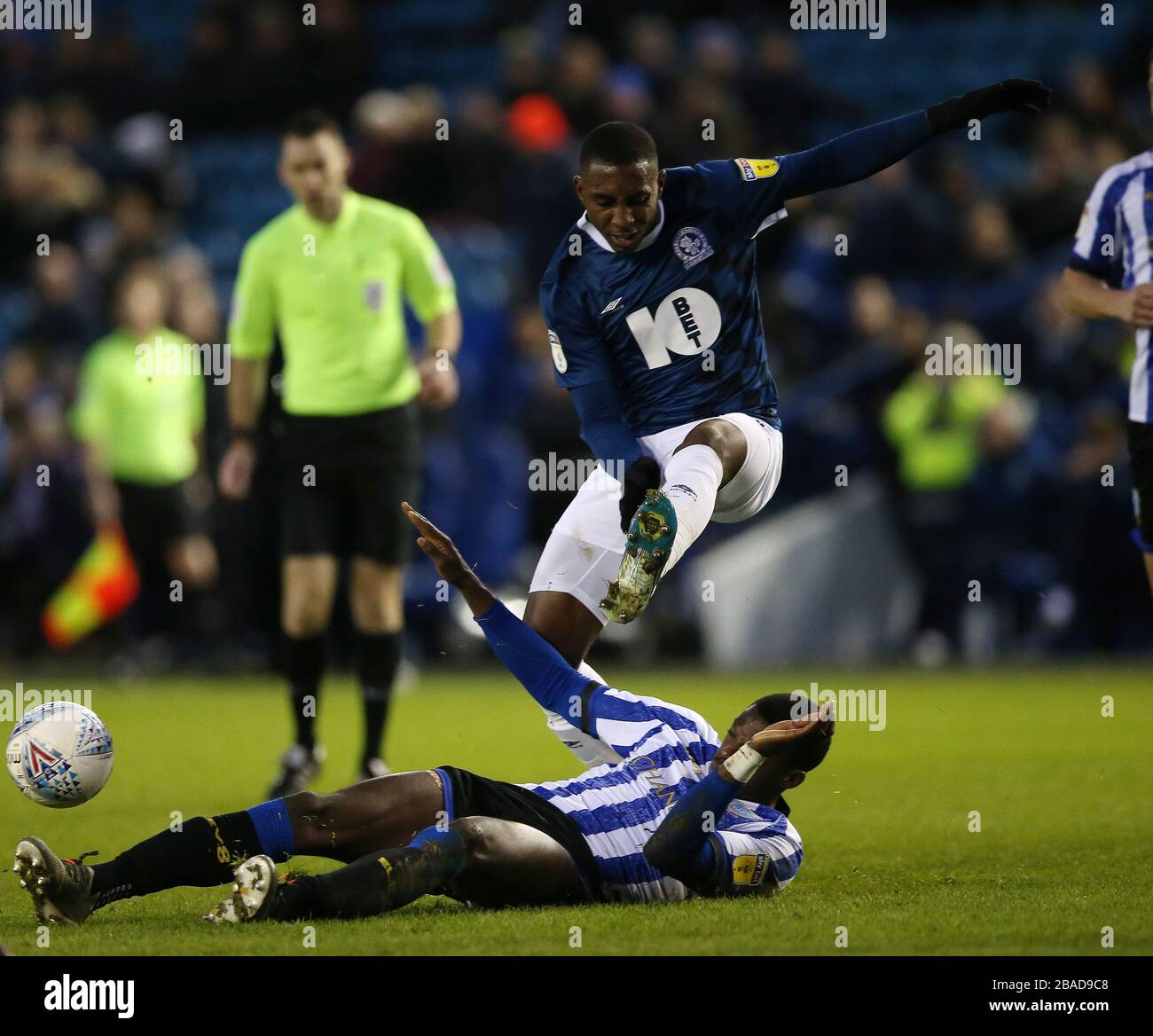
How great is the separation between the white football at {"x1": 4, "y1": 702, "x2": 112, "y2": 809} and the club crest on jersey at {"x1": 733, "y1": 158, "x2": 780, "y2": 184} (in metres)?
2.80

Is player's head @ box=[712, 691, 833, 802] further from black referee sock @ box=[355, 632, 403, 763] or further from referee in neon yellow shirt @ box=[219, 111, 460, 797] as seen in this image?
referee in neon yellow shirt @ box=[219, 111, 460, 797]

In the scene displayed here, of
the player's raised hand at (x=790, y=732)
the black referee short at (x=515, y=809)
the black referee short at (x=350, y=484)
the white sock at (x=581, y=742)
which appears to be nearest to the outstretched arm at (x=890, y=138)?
the white sock at (x=581, y=742)

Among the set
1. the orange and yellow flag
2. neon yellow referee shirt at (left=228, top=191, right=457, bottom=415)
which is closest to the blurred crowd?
the orange and yellow flag

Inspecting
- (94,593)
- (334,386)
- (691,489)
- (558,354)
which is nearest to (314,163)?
(334,386)

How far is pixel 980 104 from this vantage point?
5.64 m

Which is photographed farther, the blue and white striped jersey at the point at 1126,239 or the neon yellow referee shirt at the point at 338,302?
the neon yellow referee shirt at the point at 338,302

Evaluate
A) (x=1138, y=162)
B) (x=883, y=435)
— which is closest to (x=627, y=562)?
(x=1138, y=162)

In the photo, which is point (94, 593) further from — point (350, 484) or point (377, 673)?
point (377, 673)

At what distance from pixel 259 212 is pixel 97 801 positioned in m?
10.8

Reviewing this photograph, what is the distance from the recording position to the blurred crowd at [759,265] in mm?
12805

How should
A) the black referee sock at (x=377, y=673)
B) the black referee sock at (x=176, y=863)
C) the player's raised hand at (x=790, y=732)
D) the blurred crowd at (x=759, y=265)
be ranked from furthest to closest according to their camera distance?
the blurred crowd at (x=759, y=265) → the black referee sock at (x=377, y=673) → the black referee sock at (x=176, y=863) → the player's raised hand at (x=790, y=732)

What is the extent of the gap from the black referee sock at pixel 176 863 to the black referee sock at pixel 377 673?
114 inches

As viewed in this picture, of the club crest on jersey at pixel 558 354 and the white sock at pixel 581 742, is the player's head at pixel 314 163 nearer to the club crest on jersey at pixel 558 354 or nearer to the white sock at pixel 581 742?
the club crest on jersey at pixel 558 354
